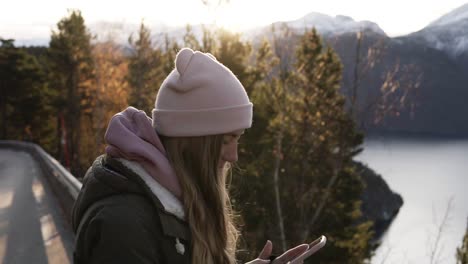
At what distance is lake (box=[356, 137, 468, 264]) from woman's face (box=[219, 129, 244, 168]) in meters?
27.4

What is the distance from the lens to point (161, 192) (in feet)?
4.77

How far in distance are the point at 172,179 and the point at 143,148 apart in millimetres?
125

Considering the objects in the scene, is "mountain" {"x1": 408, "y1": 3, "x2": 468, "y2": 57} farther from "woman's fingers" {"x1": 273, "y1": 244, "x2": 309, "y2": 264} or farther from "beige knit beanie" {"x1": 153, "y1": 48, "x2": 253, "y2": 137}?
"beige knit beanie" {"x1": 153, "y1": 48, "x2": 253, "y2": 137}

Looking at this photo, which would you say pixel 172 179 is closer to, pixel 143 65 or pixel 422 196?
pixel 143 65

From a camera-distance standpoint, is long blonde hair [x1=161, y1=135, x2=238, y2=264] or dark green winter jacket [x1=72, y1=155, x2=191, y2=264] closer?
dark green winter jacket [x1=72, y1=155, x2=191, y2=264]

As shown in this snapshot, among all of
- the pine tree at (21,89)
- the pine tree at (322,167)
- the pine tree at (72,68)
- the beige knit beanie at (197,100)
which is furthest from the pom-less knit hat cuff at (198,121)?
the pine tree at (21,89)

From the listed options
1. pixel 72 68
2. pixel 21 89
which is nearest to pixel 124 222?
pixel 72 68

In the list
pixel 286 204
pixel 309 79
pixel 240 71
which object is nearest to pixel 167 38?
pixel 240 71

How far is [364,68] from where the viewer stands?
50.0ft

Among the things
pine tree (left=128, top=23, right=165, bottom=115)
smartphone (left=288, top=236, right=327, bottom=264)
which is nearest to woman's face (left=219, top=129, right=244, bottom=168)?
smartphone (left=288, top=236, right=327, bottom=264)

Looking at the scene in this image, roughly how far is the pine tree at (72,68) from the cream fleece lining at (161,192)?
A: 3776 centimetres

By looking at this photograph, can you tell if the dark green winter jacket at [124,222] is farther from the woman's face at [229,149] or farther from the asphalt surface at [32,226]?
the asphalt surface at [32,226]

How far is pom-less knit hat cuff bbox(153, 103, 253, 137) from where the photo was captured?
158 cm

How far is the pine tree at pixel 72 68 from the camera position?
38750mm
